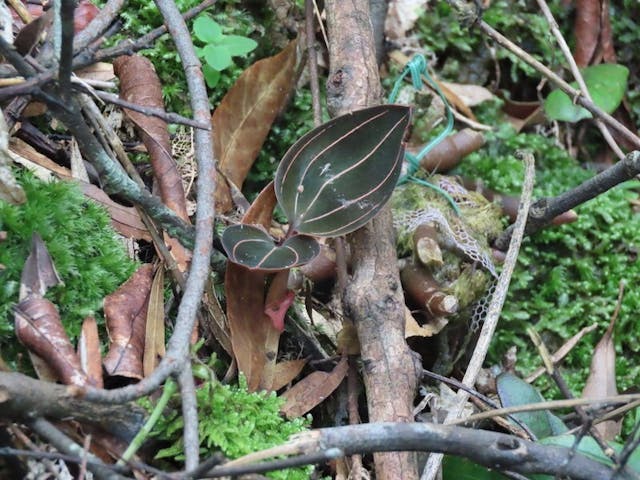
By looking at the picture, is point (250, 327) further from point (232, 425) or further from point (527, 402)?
point (527, 402)

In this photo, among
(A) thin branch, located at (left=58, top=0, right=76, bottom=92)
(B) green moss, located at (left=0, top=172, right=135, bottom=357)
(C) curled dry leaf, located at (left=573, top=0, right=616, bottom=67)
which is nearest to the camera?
(A) thin branch, located at (left=58, top=0, right=76, bottom=92)

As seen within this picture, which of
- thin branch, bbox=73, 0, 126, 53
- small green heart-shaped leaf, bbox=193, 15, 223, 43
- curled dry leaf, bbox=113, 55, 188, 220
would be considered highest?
small green heart-shaped leaf, bbox=193, 15, 223, 43

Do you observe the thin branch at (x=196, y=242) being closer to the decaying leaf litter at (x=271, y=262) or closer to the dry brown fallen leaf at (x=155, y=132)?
the decaying leaf litter at (x=271, y=262)

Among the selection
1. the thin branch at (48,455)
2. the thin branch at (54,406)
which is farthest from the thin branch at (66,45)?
the thin branch at (48,455)

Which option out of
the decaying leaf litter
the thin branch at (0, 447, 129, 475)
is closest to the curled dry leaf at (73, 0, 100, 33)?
the decaying leaf litter

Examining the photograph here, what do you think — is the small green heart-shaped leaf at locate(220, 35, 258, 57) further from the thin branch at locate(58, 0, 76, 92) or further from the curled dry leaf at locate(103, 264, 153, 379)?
the thin branch at locate(58, 0, 76, 92)

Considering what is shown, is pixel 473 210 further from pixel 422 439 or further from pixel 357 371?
pixel 422 439

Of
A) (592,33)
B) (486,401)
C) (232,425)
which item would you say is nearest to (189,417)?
(232,425)
